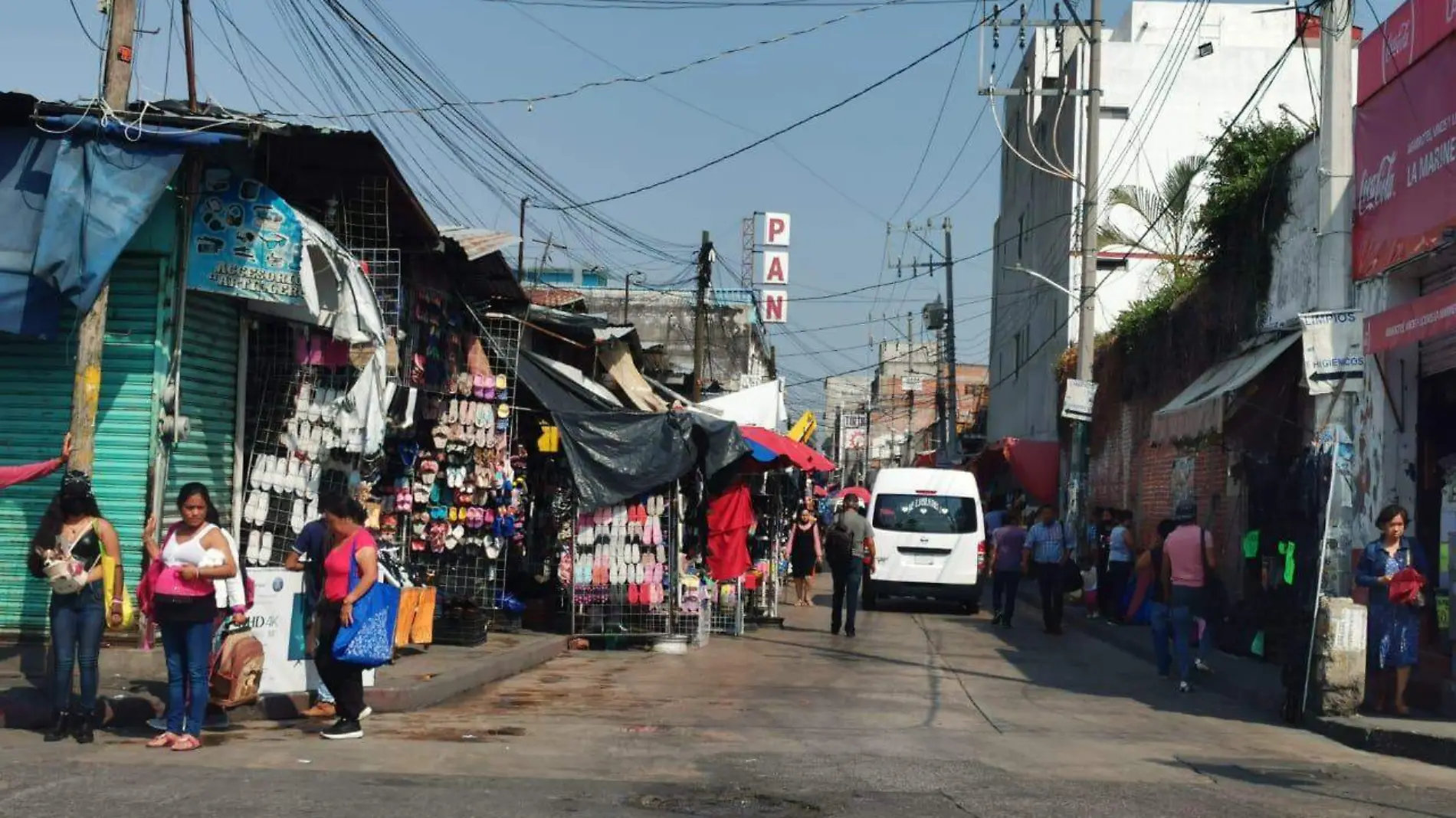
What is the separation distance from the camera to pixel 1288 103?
3775 centimetres

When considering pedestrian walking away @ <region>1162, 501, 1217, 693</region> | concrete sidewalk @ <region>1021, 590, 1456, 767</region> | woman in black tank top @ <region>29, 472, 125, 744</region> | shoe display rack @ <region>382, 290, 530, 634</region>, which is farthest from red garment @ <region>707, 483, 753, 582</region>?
woman in black tank top @ <region>29, 472, 125, 744</region>

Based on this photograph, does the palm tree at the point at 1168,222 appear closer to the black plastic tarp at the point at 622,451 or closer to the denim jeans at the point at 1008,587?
the denim jeans at the point at 1008,587

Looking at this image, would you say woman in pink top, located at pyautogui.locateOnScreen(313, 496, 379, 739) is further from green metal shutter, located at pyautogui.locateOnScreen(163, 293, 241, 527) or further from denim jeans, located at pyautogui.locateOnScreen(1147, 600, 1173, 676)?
denim jeans, located at pyautogui.locateOnScreen(1147, 600, 1173, 676)

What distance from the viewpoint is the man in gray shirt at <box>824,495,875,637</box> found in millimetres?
19219

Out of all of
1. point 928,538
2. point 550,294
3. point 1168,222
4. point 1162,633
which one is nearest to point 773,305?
point 550,294

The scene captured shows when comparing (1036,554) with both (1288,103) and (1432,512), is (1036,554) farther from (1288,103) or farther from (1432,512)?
(1288,103)

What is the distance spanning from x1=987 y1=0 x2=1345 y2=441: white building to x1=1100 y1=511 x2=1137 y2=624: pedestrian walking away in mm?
13287

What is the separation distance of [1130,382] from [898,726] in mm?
17692

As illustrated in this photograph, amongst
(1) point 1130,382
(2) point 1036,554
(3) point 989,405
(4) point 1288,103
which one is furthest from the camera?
(3) point 989,405

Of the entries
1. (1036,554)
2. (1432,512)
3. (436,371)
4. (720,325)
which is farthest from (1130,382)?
(720,325)

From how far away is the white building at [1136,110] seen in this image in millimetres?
36812

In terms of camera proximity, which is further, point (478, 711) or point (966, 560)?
point (966, 560)

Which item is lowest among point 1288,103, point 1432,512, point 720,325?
point 1432,512

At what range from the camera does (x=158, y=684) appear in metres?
10.7
